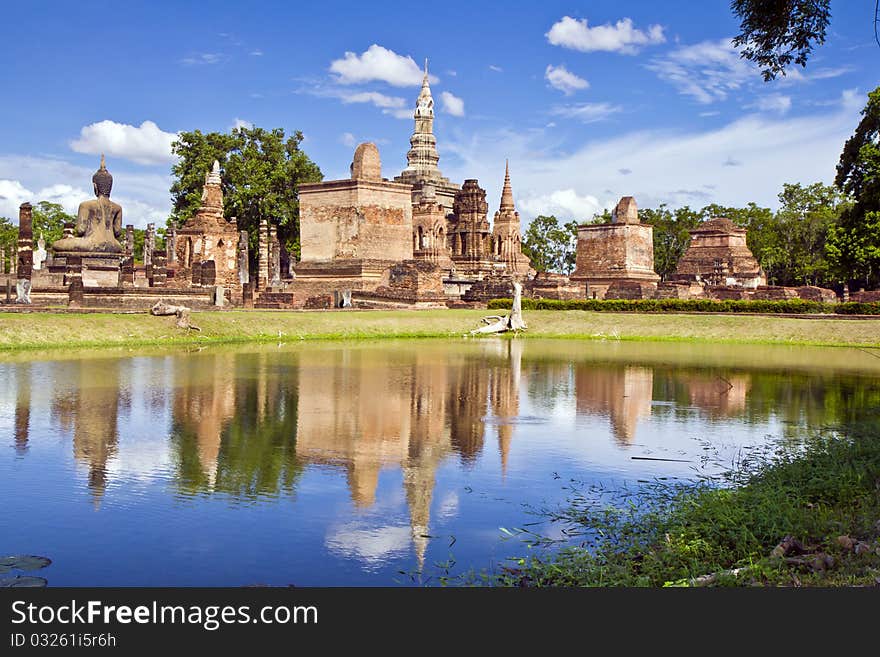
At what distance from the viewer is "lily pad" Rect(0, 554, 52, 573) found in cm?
570

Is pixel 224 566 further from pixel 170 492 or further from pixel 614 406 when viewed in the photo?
pixel 614 406

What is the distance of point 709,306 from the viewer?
3447 cm

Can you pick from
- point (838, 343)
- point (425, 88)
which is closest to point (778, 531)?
point (838, 343)

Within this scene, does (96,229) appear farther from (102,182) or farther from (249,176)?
(249,176)

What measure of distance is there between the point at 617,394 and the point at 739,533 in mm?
8269

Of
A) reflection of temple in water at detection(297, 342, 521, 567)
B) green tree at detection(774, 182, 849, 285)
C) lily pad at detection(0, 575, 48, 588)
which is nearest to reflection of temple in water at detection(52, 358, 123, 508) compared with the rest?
lily pad at detection(0, 575, 48, 588)

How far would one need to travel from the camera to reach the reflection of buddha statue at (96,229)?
34.3 meters

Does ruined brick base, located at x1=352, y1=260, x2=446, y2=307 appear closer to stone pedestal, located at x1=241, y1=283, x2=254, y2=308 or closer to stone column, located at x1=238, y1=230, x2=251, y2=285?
stone pedestal, located at x1=241, y1=283, x2=254, y2=308

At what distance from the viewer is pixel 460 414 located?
12.2 m

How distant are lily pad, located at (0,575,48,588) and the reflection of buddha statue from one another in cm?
3046

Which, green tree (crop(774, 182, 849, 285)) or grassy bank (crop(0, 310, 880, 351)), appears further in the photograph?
green tree (crop(774, 182, 849, 285))

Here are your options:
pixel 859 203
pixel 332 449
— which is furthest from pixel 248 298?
pixel 332 449

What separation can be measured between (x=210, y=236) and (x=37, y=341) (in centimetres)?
2037

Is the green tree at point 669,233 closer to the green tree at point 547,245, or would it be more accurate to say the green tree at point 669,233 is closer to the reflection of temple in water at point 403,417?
the green tree at point 547,245
